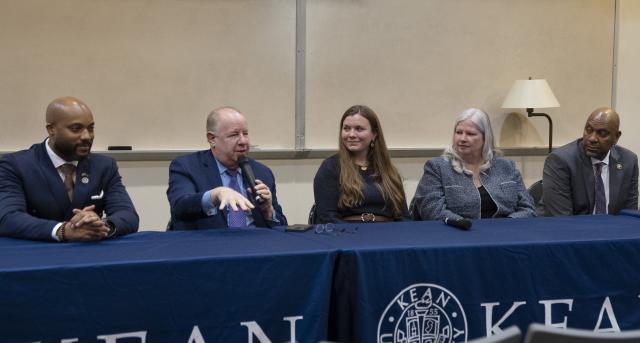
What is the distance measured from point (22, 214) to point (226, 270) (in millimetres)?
905

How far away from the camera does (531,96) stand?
17.1 ft

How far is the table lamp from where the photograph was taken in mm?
5191

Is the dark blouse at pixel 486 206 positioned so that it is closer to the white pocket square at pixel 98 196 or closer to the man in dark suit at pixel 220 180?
the man in dark suit at pixel 220 180

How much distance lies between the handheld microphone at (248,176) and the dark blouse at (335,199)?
0.46 metres

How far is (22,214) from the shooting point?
266 cm

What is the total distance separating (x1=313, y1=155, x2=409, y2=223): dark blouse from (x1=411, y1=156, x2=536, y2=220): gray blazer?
0.68 ft

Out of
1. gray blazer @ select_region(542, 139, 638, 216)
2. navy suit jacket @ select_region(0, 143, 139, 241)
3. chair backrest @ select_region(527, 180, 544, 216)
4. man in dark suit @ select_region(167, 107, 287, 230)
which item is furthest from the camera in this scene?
chair backrest @ select_region(527, 180, 544, 216)

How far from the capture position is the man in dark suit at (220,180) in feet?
10.3

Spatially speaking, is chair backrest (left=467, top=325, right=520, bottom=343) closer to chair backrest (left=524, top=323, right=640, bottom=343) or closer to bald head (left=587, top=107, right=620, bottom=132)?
chair backrest (left=524, top=323, right=640, bottom=343)

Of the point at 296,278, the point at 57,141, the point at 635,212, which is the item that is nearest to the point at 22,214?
the point at 57,141

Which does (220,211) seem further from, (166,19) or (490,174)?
(166,19)

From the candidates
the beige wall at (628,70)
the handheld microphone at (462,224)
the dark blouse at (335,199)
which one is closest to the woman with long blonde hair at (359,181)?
the dark blouse at (335,199)

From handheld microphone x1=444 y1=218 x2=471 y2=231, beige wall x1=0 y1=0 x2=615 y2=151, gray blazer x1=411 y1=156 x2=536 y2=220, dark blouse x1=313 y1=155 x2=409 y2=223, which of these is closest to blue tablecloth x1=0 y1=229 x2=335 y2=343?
handheld microphone x1=444 y1=218 x2=471 y2=231

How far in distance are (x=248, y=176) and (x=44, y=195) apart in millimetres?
835
